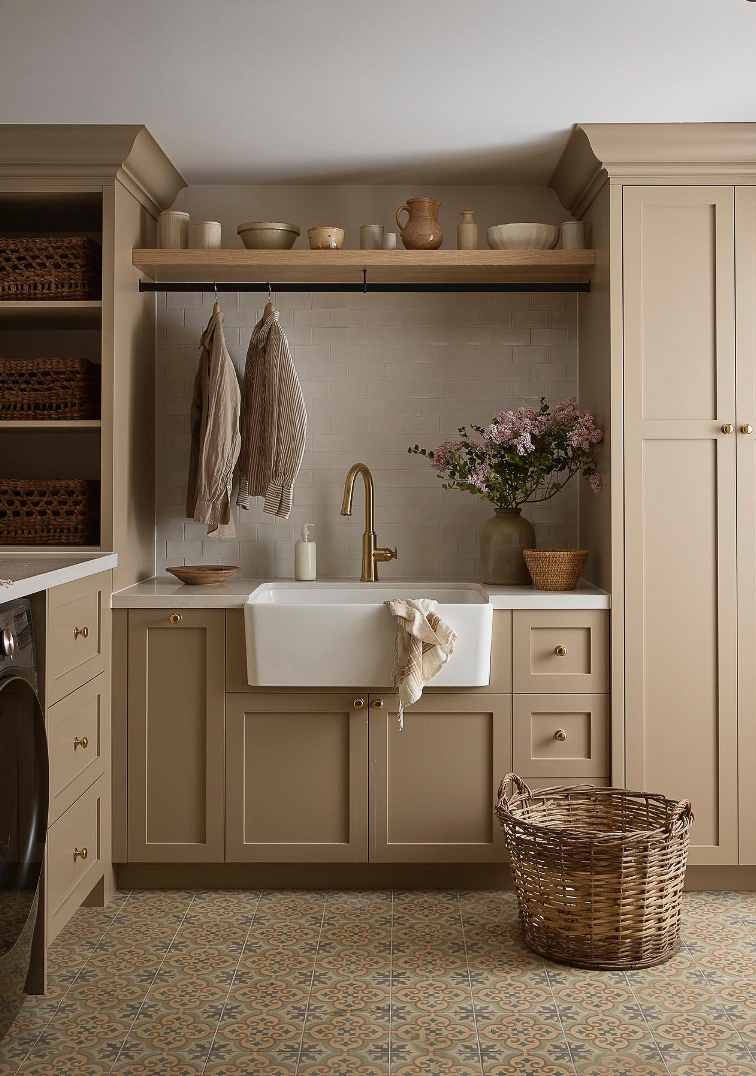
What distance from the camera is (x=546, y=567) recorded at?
3021 millimetres

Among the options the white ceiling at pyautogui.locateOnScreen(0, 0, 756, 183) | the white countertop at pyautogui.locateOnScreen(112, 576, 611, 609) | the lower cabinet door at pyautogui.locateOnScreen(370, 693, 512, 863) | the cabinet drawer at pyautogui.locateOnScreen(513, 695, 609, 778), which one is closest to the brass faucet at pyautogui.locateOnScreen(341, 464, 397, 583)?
the white countertop at pyautogui.locateOnScreen(112, 576, 611, 609)

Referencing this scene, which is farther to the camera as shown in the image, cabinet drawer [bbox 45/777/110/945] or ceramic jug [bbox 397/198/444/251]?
ceramic jug [bbox 397/198/444/251]

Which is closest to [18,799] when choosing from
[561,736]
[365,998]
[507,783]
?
[365,998]

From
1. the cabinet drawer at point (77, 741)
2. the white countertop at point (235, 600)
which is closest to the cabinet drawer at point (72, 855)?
the cabinet drawer at point (77, 741)

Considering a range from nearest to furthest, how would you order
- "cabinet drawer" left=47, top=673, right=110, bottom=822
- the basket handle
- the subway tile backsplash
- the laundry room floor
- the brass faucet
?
the laundry room floor < "cabinet drawer" left=47, top=673, right=110, bottom=822 < the basket handle < the brass faucet < the subway tile backsplash

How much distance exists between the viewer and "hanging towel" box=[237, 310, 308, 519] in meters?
3.24

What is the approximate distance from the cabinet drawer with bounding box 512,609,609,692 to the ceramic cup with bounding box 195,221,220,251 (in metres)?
1.55

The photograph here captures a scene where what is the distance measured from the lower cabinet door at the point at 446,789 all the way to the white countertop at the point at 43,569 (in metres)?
1.02

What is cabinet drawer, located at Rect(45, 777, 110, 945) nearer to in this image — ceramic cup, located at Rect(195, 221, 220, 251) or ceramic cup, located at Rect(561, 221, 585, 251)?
ceramic cup, located at Rect(195, 221, 220, 251)

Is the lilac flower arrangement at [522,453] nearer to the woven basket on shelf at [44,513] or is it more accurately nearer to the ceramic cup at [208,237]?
the ceramic cup at [208,237]

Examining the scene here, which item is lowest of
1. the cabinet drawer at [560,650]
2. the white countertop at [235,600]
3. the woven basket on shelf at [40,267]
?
the cabinet drawer at [560,650]

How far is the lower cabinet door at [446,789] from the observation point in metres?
2.94

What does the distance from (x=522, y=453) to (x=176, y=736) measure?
1.38 m

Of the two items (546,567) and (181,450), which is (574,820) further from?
(181,450)
